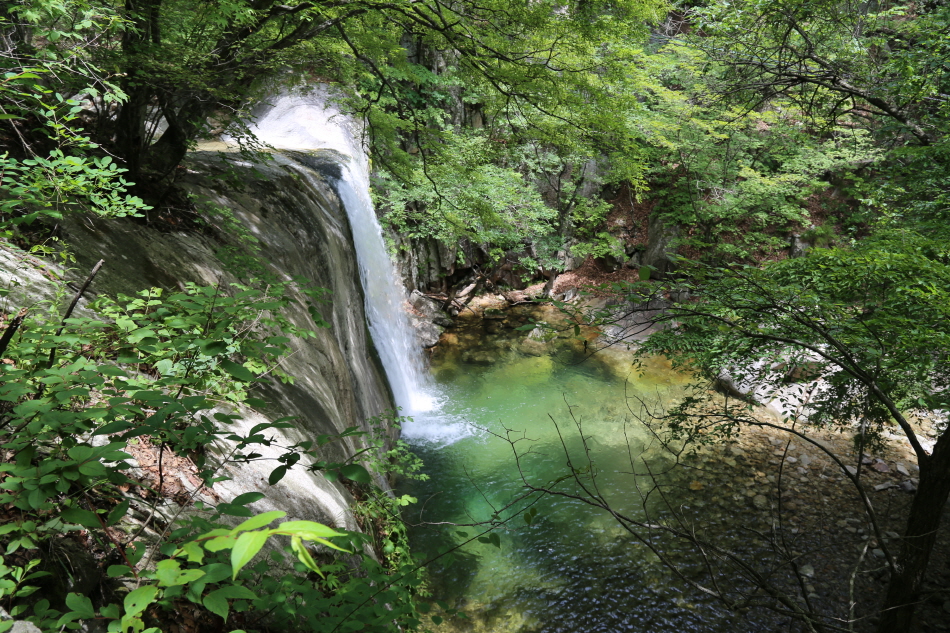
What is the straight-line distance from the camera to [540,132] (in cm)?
498

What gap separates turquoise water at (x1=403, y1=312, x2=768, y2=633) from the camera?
17.3ft

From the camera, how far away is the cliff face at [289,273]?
126 inches

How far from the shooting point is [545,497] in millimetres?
7406

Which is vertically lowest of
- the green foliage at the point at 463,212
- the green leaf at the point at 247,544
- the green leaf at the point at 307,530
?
the green leaf at the point at 247,544

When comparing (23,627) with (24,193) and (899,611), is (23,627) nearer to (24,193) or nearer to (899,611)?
(24,193)

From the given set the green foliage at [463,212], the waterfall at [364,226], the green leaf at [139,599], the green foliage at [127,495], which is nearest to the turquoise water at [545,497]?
the green foliage at [127,495]

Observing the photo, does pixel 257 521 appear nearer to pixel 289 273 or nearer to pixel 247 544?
pixel 247 544

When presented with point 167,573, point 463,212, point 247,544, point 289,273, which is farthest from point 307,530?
point 463,212

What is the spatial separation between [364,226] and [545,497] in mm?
6917

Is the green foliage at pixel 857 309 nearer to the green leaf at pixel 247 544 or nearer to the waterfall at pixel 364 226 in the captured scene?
the green leaf at pixel 247 544

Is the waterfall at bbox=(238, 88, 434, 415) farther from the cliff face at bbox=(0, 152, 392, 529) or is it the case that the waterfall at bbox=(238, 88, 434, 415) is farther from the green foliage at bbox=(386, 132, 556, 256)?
the green foliage at bbox=(386, 132, 556, 256)

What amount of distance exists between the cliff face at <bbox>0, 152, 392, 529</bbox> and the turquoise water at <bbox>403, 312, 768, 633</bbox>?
129 centimetres

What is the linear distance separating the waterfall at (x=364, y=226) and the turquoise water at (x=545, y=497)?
2.92 ft

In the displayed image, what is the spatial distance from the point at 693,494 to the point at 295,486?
6.41 m
